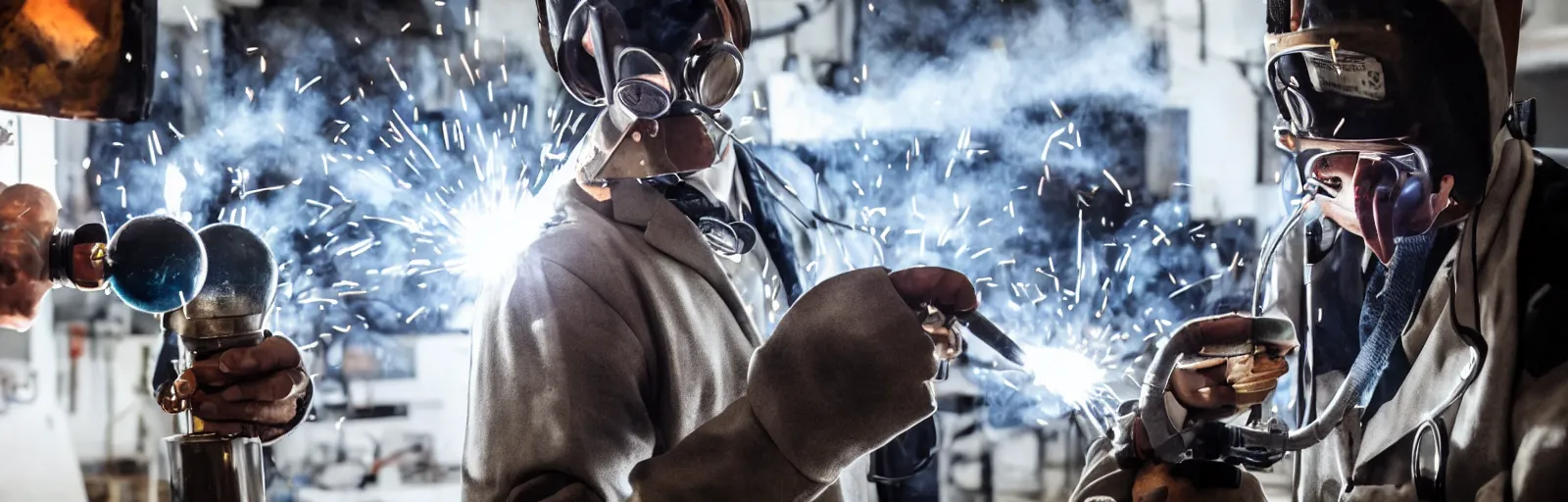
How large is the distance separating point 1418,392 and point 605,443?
113 centimetres

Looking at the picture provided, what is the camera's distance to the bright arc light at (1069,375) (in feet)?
9.78

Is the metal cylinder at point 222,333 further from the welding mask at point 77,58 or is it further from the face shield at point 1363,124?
the face shield at point 1363,124

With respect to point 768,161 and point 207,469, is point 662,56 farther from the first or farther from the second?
point 768,161

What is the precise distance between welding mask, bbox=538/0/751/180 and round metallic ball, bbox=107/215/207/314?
19.8 inches

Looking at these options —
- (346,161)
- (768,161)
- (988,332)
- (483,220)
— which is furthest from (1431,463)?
(346,161)

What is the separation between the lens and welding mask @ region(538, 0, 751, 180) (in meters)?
1.71

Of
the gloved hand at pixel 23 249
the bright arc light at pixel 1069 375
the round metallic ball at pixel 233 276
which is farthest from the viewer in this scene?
the bright arc light at pixel 1069 375

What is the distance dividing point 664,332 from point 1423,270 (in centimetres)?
105

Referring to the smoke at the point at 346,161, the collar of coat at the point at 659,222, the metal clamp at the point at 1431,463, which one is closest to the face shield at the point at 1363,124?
the metal clamp at the point at 1431,463

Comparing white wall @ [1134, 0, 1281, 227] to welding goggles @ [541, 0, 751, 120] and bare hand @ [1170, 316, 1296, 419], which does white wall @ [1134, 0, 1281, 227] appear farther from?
welding goggles @ [541, 0, 751, 120]

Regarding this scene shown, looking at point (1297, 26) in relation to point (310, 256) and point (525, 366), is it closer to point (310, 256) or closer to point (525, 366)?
point (525, 366)

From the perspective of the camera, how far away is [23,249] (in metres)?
1.36

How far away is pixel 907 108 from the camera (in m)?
3.11

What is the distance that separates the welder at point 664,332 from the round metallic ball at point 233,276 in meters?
0.27
